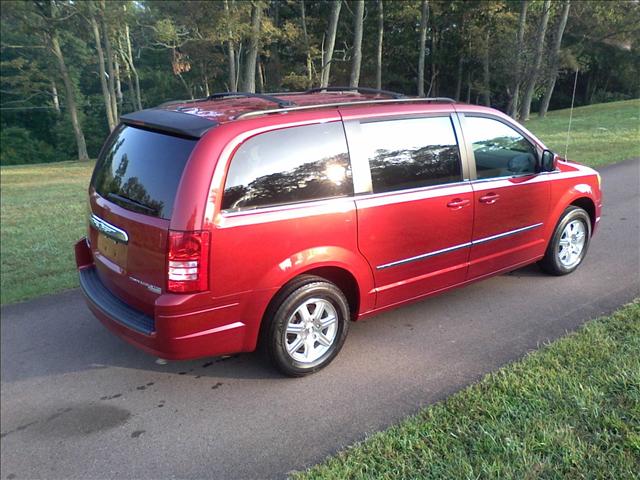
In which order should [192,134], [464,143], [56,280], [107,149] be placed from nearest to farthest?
[192,134]
[107,149]
[464,143]
[56,280]

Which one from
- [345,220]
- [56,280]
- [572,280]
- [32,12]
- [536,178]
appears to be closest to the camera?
[345,220]

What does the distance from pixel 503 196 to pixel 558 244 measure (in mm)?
1081

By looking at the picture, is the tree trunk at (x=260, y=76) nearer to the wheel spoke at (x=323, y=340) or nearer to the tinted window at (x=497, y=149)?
the tinted window at (x=497, y=149)

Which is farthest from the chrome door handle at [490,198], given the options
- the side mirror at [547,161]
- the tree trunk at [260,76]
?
the tree trunk at [260,76]

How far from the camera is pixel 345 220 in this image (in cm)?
359

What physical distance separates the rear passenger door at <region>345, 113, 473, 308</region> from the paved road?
485 mm

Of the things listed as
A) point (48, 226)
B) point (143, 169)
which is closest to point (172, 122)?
point (143, 169)

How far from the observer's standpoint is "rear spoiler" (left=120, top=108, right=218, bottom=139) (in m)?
3.24

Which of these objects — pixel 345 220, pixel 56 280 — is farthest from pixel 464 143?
pixel 56 280

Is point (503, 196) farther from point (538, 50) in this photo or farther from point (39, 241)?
point (538, 50)

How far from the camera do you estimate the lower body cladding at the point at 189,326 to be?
3.13m

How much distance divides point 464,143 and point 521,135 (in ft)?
2.73

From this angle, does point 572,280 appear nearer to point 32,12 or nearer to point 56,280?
point 56,280

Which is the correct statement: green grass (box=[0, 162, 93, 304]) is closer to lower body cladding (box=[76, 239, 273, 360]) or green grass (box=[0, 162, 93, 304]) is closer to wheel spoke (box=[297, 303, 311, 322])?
lower body cladding (box=[76, 239, 273, 360])
